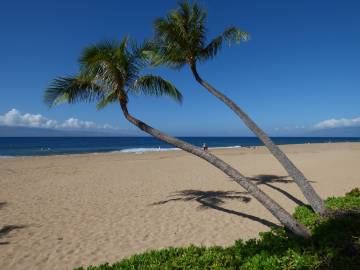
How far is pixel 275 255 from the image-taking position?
183 inches

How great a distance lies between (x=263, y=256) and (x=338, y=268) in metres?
0.98

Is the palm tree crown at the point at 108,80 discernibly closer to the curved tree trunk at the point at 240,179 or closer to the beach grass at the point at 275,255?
the curved tree trunk at the point at 240,179

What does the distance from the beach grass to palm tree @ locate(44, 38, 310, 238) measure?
1024mm

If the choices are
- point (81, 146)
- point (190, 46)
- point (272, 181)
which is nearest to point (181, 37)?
point (190, 46)

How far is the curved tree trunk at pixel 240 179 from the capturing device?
A: 5.68 meters

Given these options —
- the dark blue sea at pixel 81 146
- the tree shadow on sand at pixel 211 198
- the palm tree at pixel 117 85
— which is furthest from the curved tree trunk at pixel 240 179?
the dark blue sea at pixel 81 146

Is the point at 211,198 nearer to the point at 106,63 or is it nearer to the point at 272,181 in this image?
the point at 272,181

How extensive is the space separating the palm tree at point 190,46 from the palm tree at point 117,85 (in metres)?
0.74

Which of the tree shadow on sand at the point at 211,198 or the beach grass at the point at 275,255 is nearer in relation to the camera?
the beach grass at the point at 275,255

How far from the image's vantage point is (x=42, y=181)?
16.2 metres

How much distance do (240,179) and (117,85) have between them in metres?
3.47

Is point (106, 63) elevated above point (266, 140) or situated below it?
above

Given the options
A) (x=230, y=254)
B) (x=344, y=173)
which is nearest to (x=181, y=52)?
(x=230, y=254)

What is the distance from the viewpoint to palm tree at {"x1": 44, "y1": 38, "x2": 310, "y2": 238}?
21.7 ft
